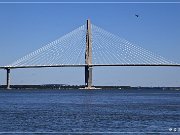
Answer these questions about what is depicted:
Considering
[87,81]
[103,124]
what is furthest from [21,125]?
[87,81]

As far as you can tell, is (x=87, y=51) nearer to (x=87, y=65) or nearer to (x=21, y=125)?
(x=87, y=65)

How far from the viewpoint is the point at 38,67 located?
84.4m

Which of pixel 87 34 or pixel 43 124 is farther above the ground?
pixel 87 34

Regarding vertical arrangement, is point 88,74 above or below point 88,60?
below

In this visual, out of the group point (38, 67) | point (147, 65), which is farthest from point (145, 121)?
point (38, 67)

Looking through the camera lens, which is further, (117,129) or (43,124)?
(43,124)

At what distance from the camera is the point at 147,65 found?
261ft

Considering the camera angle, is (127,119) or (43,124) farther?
(127,119)

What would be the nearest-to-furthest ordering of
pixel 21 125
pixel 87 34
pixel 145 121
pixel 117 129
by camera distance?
pixel 117 129
pixel 21 125
pixel 145 121
pixel 87 34

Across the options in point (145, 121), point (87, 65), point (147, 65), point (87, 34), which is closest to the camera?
point (145, 121)

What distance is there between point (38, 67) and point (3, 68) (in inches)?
331

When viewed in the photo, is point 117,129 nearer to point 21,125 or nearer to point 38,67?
point 21,125

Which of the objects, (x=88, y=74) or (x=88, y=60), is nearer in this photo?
(x=88, y=74)

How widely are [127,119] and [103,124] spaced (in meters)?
3.43
